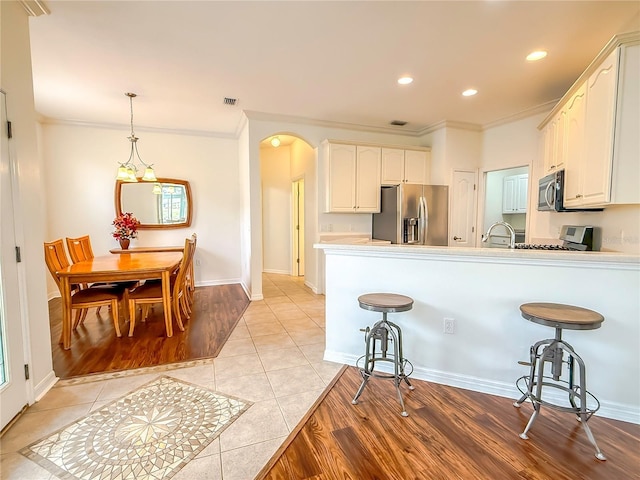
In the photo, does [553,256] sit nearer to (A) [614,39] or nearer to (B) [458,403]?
(B) [458,403]

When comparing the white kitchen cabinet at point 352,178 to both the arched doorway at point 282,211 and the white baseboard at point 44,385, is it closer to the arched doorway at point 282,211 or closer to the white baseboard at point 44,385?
the arched doorway at point 282,211

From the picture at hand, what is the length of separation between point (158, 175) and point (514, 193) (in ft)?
20.6

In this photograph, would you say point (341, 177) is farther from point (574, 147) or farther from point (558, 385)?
point (558, 385)

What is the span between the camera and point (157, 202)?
16.9 ft

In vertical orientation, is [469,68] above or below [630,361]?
above

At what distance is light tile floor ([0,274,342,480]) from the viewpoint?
155 centimetres

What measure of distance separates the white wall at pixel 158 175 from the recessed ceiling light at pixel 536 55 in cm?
443

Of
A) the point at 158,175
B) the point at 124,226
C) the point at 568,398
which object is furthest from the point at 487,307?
the point at 158,175

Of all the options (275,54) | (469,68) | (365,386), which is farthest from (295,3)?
(365,386)

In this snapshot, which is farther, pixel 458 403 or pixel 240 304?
pixel 240 304

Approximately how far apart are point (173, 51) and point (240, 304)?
307 cm

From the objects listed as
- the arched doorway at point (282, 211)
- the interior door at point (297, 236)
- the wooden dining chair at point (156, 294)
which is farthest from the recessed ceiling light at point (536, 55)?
the interior door at point (297, 236)

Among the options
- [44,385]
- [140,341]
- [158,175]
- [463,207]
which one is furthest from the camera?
[158,175]

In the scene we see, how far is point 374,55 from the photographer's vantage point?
2736 mm
